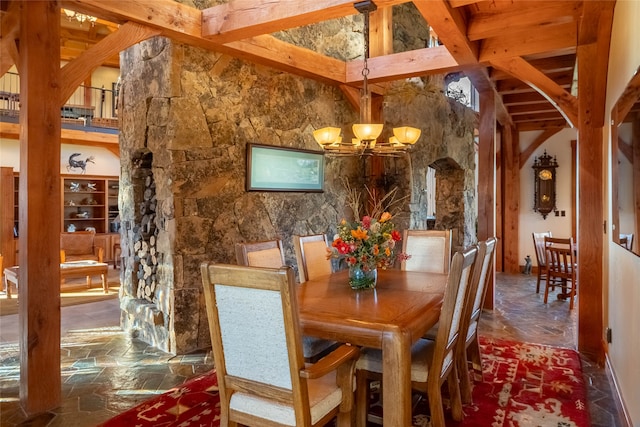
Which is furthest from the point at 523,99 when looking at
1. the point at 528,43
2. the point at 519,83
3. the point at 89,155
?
the point at 89,155

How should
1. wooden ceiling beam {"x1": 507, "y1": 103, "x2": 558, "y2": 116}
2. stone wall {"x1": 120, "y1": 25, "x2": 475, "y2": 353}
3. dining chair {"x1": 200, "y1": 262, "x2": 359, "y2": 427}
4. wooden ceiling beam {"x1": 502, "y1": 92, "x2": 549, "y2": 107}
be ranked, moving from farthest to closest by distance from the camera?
wooden ceiling beam {"x1": 507, "y1": 103, "x2": 558, "y2": 116}, wooden ceiling beam {"x1": 502, "y1": 92, "x2": 549, "y2": 107}, stone wall {"x1": 120, "y1": 25, "x2": 475, "y2": 353}, dining chair {"x1": 200, "y1": 262, "x2": 359, "y2": 427}

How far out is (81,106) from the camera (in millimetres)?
9961

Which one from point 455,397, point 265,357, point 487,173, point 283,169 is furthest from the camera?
point 487,173

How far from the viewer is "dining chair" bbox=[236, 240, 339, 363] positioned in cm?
250

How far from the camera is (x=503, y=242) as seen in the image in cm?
804

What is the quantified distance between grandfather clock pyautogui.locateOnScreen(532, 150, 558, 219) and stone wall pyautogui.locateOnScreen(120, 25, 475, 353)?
490cm

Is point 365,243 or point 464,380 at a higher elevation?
point 365,243

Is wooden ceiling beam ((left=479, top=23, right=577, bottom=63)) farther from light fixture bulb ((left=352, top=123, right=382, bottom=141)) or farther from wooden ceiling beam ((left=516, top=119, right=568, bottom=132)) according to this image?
wooden ceiling beam ((left=516, top=119, right=568, bottom=132))

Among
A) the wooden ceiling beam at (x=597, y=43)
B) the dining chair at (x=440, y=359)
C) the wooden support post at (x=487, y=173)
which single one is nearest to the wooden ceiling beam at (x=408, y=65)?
the wooden support post at (x=487, y=173)

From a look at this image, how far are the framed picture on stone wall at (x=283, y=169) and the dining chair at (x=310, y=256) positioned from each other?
901mm

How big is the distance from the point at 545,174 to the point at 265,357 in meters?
7.61

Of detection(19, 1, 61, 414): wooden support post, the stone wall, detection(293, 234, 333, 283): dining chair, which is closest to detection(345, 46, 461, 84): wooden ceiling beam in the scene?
the stone wall

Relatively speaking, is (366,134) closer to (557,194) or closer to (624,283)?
(624,283)

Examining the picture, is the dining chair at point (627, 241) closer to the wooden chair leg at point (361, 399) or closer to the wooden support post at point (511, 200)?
the wooden chair leg at point (361, 399)
